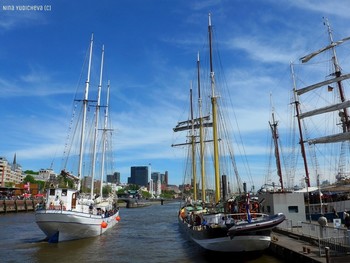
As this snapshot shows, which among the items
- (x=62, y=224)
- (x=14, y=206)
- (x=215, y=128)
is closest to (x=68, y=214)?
(x=62, y=224)

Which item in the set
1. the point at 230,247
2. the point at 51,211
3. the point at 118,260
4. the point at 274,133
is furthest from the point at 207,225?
the point at 274,133

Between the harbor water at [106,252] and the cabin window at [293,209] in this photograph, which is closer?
the harbor water at [106,252]

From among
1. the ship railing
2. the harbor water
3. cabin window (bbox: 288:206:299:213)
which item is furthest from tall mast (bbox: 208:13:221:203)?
the ship railing

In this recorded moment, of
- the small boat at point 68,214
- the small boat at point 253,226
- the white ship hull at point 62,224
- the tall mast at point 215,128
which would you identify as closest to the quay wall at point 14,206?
the small boat at point 68,214

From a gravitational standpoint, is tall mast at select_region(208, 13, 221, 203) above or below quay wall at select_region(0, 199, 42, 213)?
above

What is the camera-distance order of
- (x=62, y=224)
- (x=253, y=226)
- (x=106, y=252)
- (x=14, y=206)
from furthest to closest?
(x=14, y=206), (x=62, y=224), (x=106, y=252), (x=253, y=226)

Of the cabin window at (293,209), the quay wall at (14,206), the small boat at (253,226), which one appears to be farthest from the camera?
the quay wall at (14,206)

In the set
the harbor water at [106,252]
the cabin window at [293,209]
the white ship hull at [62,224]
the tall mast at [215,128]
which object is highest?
the tall mast at [215,128]

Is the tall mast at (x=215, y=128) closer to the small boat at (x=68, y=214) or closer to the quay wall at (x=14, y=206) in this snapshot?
the small boat at (x=68, y=214)

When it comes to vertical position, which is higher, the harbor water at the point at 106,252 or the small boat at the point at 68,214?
the small boat at the point at 68,214

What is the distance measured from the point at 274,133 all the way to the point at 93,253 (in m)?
41.1

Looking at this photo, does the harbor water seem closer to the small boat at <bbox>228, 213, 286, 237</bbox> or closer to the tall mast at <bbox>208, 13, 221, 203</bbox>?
the small boat at <bbox>228, 213, 286, 237</bbox>

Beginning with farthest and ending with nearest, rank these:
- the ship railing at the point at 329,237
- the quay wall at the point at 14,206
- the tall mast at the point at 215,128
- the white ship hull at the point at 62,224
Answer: the quay wall at the point at 14,206, the white ship hull at the point at 62,224, the tall mast at the point at 215,128, the ship railing at the point at 329,237

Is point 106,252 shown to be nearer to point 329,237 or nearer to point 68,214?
point 68,214
